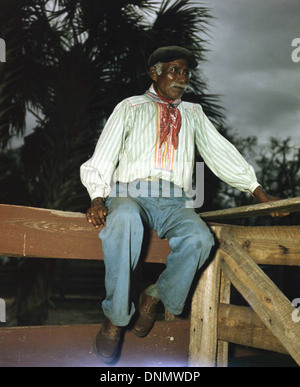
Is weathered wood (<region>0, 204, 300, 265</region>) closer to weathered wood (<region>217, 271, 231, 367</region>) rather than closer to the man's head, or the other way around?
weathered wood (<region>217, 271, 231, 367</region>)

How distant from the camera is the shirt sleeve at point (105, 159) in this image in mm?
2119

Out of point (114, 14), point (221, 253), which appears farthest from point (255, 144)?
point (221, 253)

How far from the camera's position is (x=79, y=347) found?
211 centimetres

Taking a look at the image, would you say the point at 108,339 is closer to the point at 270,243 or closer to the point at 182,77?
the point at 270,243

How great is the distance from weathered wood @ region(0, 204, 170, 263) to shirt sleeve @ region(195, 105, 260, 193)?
88 centimetres

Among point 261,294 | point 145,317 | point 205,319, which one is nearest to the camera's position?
point 261,294

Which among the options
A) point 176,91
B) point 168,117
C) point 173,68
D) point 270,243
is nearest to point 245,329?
point 270,243

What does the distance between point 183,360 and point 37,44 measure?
454 cm

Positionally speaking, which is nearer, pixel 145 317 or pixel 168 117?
pixel 145 317

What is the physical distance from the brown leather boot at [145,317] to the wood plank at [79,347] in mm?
64

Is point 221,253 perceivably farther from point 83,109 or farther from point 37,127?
point 37,127

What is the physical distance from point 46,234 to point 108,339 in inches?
24.1

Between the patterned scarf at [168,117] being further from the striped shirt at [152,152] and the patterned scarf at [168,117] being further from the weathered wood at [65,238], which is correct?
the weathered wood at [65,238]

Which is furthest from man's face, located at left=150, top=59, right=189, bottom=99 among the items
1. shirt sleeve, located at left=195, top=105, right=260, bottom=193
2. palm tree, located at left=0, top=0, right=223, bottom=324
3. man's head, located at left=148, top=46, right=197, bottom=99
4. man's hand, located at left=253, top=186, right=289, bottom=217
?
palm tree, located at left=0, top=0, right=223, bottom=324
